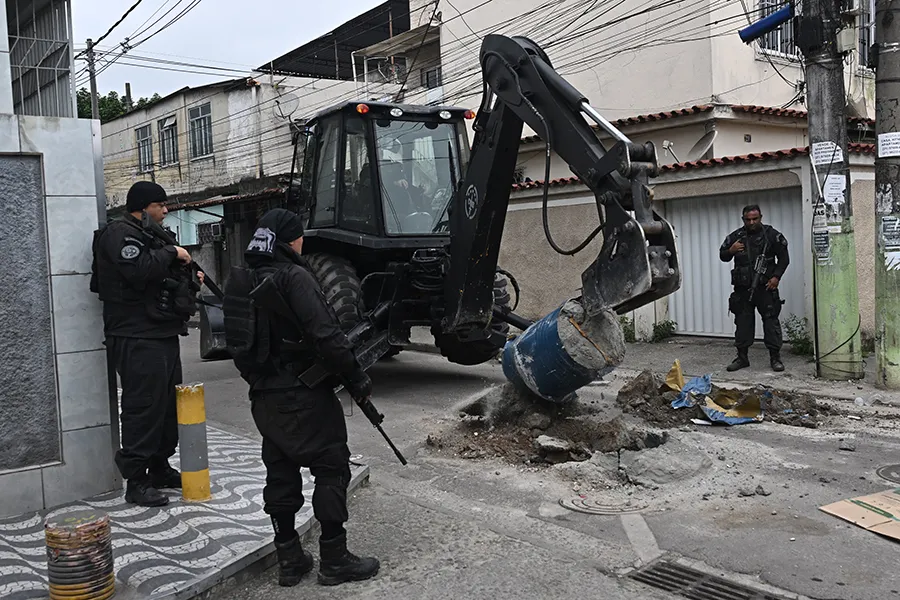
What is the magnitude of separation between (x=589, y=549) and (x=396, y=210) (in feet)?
15.5

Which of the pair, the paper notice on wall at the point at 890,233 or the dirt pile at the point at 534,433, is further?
the paper notice on wall at the point at 890,233

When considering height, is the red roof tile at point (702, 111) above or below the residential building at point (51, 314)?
above

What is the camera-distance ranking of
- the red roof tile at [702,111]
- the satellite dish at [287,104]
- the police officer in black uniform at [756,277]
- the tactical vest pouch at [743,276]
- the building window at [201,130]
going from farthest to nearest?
the building window at [201,130]
the satellite dish at [287,104]
the red roof tile at [702,111]
the tactical vest pouch at [743,276]
the police officer in black uniform at [756,277]

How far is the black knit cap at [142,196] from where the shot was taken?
476 centimetres

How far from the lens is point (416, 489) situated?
17.3 ft

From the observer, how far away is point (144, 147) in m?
30.2

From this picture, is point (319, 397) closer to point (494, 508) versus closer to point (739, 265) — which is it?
point (494, 508)

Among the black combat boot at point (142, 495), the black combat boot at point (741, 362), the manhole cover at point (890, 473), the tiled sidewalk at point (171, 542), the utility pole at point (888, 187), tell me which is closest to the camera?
the tiled sidewalk at point (171, 542)

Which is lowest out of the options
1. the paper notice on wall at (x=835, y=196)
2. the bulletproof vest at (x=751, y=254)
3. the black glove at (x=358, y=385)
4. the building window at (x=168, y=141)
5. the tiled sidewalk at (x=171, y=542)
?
the tiled sidewalk at (x=171, y=542)

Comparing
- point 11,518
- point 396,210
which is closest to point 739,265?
point 396,210

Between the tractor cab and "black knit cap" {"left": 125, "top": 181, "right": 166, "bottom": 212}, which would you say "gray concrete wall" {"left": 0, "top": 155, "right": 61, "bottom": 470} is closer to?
"black knit cap" {"left": 125, "top": 181, "right": 166, "bottom": 212}

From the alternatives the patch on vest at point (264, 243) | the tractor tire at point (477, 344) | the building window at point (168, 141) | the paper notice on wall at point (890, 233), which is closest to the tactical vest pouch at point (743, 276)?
the paper notice on wall at point (890, 233)

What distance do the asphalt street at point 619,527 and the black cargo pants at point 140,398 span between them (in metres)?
1.23

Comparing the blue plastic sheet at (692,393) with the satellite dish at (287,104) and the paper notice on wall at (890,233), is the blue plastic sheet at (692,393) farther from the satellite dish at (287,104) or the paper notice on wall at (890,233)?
the satellite dish at (287,104)
